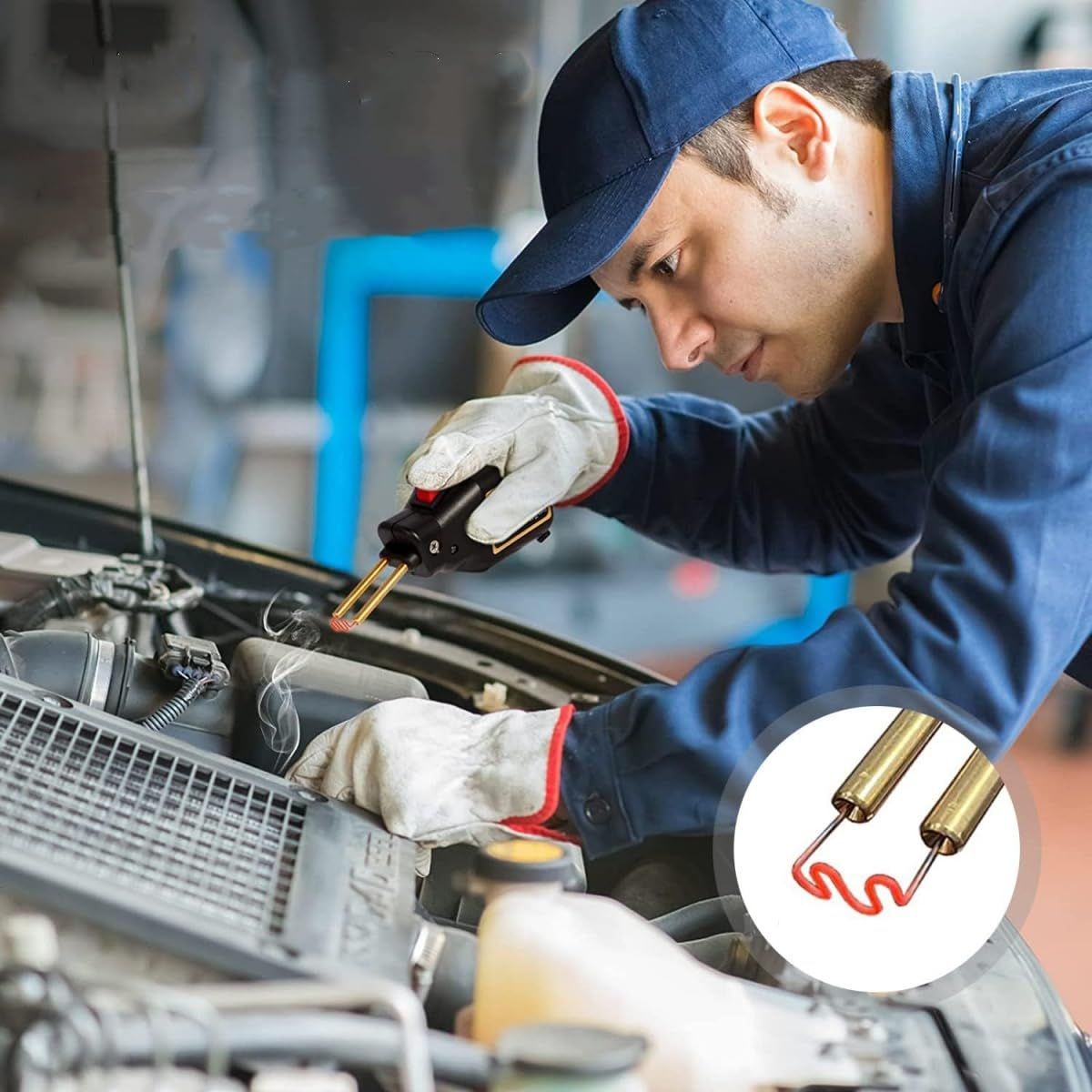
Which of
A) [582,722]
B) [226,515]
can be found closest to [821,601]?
[226,515]

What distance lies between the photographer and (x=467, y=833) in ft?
2.92

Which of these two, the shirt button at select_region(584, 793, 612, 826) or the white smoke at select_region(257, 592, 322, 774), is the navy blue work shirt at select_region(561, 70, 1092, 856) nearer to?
the shirt button at select_region(584, 793, 612, 826)

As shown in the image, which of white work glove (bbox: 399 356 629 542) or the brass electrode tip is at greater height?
white work glove (bbox: 399 356 629 542)

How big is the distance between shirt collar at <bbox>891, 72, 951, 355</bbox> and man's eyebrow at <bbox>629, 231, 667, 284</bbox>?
8.7 inches

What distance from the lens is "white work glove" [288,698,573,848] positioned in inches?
34.6

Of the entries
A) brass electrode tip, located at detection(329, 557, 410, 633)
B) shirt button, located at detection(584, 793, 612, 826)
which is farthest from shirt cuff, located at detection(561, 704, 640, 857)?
brass electrode tip, located at detection(329, 557, 410, 633)

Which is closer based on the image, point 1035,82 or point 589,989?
point 589,989

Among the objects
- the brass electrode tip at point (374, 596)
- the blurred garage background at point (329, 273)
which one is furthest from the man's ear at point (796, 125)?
the blurred garage background at point (329, 273)

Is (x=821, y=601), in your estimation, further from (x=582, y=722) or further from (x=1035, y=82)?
(x=582, y=722)

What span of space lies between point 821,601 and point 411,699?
312cm

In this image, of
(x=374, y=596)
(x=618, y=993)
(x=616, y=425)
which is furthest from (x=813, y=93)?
(x=618, y=993)

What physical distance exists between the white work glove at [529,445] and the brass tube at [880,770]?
0.53 m

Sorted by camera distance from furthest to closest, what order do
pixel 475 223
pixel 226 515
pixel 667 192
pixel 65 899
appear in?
pixel 226 515, pixel 475 223, pixel 667 192, pixel 65 899

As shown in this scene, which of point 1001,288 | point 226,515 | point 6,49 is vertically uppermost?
point 6,49
